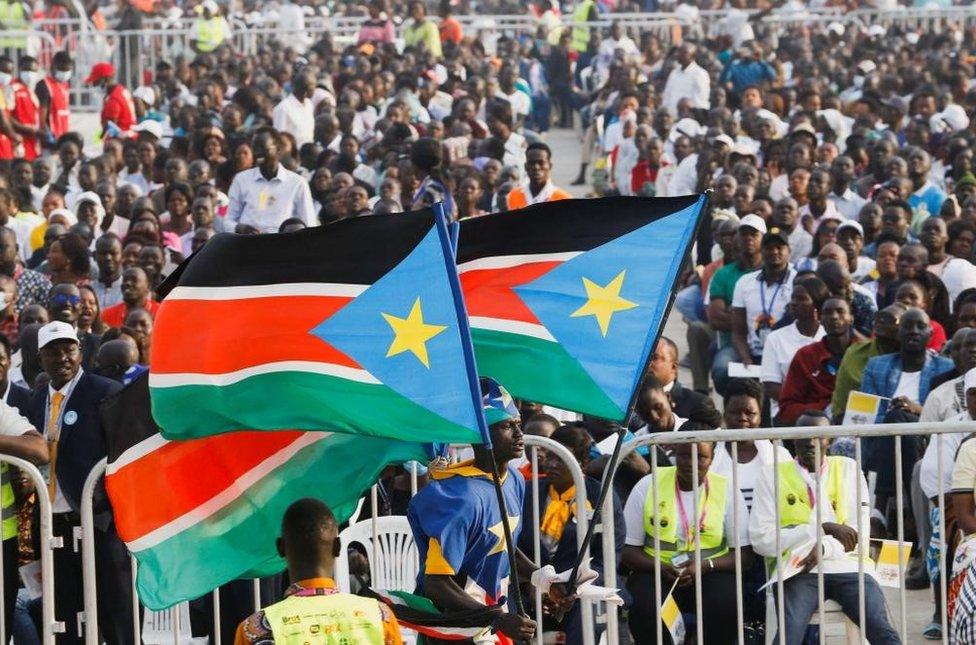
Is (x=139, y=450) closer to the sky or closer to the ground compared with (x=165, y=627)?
closer to the sky

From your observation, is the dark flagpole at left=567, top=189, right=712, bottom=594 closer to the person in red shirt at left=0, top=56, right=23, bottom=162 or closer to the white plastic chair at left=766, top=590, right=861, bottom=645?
the white plastic chair at left=766, top=590, right=861, bottom=645

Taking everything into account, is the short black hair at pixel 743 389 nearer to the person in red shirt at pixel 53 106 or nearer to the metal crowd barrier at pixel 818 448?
the metal crowd barrier at pixel 818 448

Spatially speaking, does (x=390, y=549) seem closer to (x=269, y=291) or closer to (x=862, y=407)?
(x=269, y=291)

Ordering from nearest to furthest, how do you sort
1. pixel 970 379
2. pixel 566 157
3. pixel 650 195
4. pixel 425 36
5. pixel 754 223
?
1. pixel 970 379
2. pixel 754 223
3. pixel 650 195
4. pixel 566 157
5. pixel 425 36

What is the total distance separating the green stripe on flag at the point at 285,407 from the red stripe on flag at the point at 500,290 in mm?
719

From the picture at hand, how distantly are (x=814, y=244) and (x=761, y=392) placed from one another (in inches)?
172

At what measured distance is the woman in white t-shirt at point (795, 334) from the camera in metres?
12.7

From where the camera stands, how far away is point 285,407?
6.80 meters

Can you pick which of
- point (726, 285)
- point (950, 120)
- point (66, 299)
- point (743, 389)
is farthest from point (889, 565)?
point (950, 120)

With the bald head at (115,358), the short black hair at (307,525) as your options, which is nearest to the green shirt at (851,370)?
the bald head at (115,358)

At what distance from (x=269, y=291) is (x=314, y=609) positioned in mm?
1288

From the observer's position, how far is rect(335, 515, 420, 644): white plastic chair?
8.36m

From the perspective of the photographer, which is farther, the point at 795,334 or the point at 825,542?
the point at 795,334

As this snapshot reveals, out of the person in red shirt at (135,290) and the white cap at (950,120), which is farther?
the white cap at (950,120)
